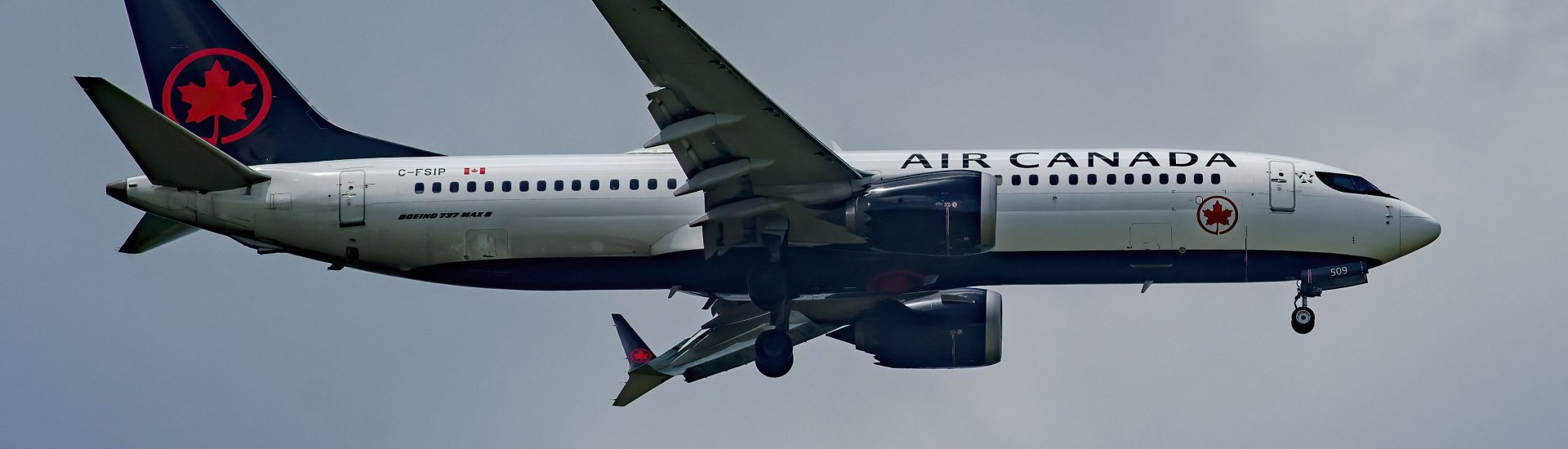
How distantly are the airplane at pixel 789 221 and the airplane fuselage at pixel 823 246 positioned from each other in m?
0.04

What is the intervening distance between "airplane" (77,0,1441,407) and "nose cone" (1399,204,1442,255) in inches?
3.0

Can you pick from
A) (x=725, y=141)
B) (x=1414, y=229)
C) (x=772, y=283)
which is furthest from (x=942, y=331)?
(x=1414, y=229)

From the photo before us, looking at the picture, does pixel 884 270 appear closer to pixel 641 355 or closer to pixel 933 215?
pixel 933 215

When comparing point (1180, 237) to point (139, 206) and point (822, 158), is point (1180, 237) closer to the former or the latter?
point (822, 158)

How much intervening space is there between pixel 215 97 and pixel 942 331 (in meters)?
16.9

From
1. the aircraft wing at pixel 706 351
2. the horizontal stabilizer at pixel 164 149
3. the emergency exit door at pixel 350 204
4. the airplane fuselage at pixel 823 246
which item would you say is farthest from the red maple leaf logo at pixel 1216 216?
the horizontal stabilizer at pixel 164 149

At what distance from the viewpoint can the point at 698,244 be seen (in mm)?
38344

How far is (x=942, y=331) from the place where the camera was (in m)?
40.2

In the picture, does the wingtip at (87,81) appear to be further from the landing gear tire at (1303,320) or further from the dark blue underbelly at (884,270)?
the landing gear tire at (1303,320)

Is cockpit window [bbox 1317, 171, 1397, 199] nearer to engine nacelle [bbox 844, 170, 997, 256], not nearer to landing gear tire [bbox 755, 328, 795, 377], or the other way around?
engine nacelle [bbox 844, 170, 997, 256]

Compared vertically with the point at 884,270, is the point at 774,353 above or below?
below

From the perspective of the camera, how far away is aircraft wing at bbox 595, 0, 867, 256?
3378 centimetres

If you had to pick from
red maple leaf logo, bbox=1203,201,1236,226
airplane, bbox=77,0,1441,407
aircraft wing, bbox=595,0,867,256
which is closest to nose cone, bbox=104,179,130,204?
airplane, bbox=77,0,1441,407

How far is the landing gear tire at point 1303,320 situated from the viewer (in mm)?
40000
